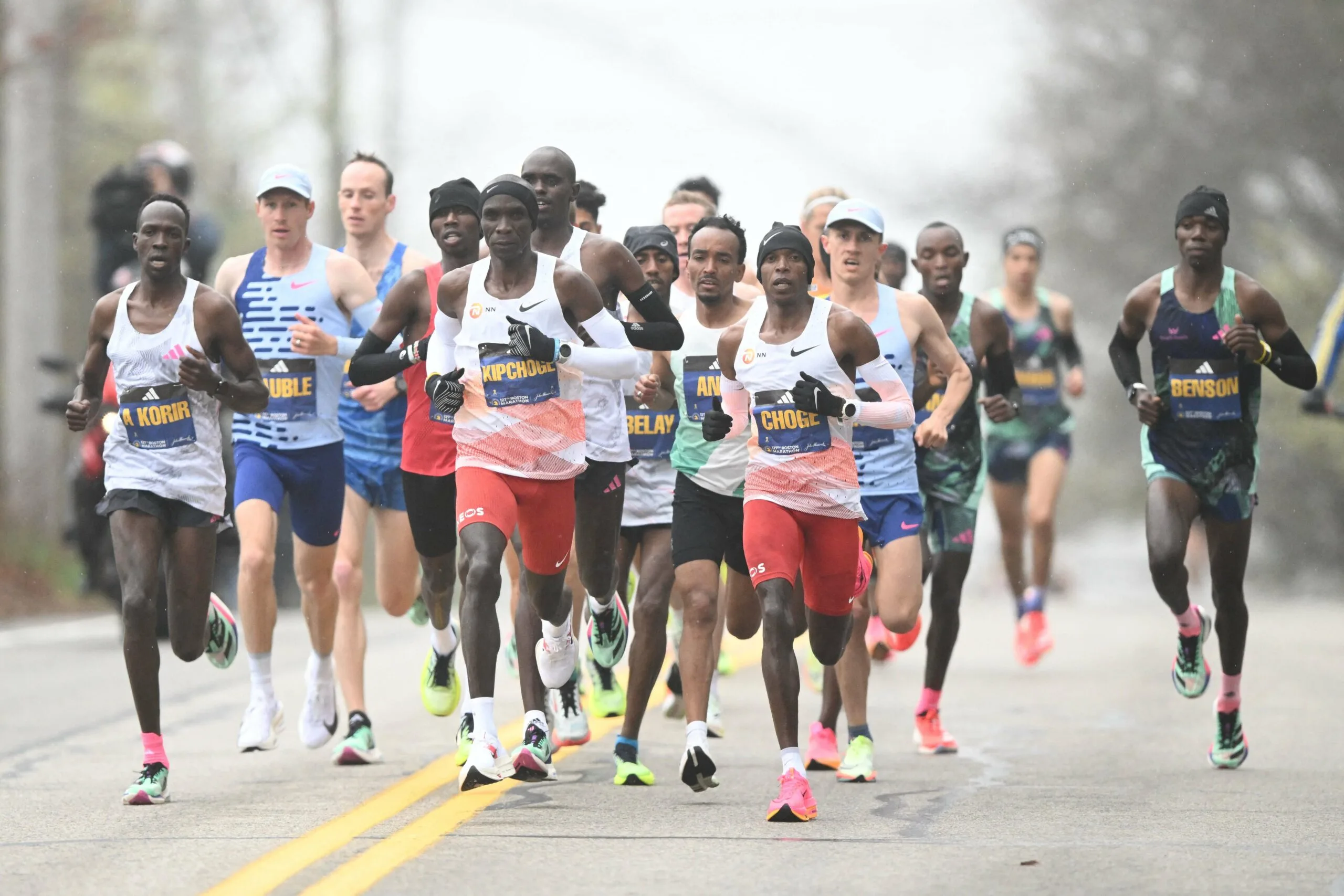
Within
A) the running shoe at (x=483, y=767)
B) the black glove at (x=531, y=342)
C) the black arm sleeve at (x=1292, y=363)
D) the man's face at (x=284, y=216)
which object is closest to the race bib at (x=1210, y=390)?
the black arm sleeve at (x=1292, y=363)

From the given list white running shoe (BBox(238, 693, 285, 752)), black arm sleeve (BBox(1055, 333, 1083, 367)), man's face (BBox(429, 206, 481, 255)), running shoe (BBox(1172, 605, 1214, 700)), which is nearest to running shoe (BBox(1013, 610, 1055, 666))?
black arm sleeve (BBox(1055, 333, 1083, 367))

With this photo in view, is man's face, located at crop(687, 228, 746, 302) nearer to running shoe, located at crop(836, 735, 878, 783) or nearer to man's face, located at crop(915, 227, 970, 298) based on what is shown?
man's face, located at crop(915, 227, 970, 298)

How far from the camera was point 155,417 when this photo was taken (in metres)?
10.2

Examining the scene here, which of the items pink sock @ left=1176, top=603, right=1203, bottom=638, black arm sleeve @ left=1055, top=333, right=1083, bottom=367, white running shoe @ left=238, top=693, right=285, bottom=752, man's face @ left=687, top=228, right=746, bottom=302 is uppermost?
man's face @ left=687, top=228, right=746, bottom=302

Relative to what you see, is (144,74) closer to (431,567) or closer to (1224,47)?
(1224,47)

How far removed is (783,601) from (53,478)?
1699cm

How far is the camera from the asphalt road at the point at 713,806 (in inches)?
313

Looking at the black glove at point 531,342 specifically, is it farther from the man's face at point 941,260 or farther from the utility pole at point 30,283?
the utility pole at point 30,283

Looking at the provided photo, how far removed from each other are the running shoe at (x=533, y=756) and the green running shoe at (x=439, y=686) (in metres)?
1.86

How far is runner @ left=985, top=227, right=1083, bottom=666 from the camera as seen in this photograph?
16.8m

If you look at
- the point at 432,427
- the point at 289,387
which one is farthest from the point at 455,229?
the point at 289,387

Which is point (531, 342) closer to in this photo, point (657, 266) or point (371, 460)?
point (657, 266)

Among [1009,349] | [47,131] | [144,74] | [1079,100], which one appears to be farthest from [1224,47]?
[1009,349]

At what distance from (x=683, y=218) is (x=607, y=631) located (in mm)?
2524
